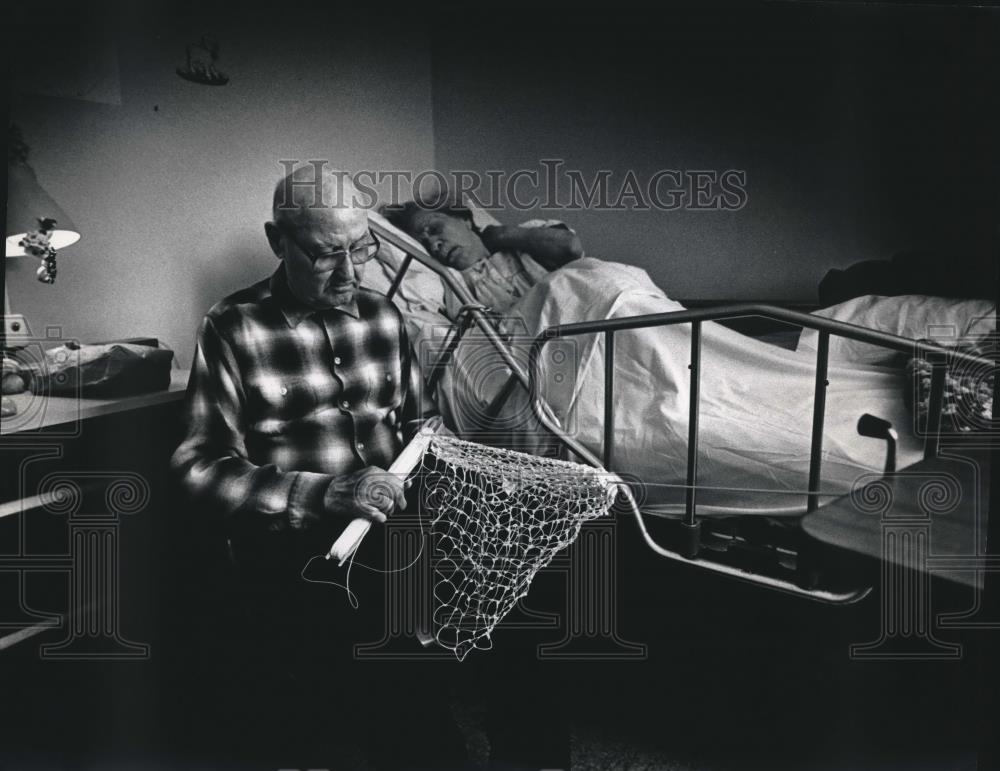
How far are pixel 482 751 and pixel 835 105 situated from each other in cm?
136

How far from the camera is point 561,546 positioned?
1.46m

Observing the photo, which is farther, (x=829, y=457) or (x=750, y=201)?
(x=750, y=201)

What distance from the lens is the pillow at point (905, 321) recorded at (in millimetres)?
1409

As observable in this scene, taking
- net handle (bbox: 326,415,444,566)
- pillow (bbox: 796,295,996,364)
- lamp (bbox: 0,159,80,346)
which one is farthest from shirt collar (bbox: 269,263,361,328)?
pillow (bbox: 796,295,996,364)

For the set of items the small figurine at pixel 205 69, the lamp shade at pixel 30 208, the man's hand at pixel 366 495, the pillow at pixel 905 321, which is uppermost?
the small figurine at pixel 205 69

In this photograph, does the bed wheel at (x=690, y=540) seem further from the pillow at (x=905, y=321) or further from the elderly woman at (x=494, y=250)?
the elderly woman at (x=494, y=250)

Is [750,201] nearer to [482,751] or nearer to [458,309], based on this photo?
[458,309]

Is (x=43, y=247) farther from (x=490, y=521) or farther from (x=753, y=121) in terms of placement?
(x=753, y=121)

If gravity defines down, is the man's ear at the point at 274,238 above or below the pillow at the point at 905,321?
above

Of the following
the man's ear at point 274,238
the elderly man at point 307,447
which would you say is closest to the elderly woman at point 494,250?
the elderly man at point 307,447

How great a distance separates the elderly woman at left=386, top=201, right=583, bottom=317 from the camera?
58.9 inches

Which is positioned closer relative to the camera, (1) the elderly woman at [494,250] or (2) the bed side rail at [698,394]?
(2) the bed side rail at [698,394]

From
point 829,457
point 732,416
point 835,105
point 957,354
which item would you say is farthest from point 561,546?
point 835,105

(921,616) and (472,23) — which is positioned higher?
(472,23)
